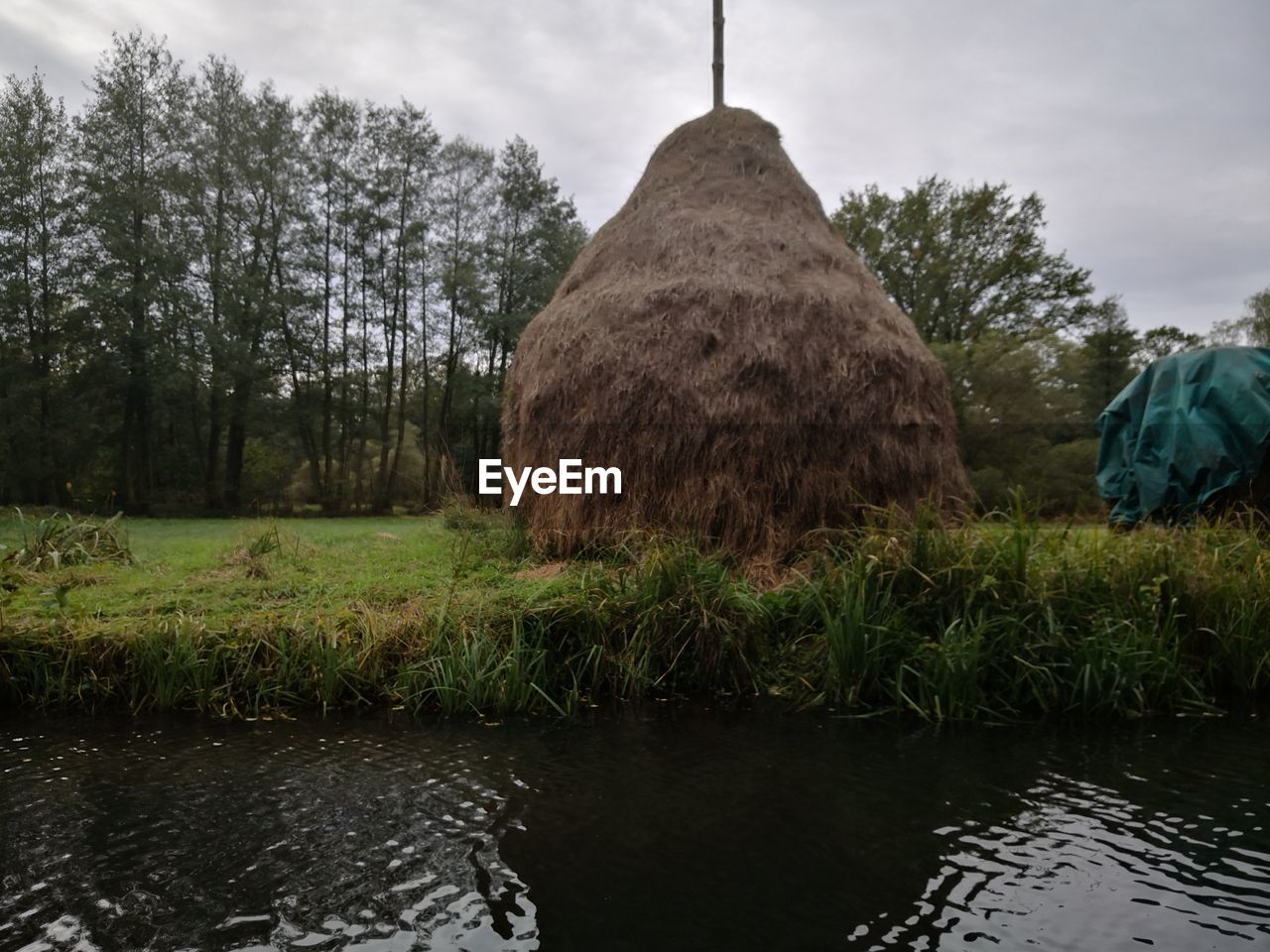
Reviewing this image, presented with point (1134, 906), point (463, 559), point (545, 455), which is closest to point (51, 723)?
point (463, 559)

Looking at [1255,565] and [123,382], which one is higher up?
[123,382]

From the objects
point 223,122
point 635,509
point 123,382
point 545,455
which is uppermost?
point 223,122

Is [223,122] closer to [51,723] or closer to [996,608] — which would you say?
[51,723]

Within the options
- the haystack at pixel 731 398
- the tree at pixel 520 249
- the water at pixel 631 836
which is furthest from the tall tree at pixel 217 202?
the water at pixel 631 836

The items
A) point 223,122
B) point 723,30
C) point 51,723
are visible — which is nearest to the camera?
point 51,723

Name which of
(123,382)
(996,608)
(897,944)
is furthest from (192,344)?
(897,944)

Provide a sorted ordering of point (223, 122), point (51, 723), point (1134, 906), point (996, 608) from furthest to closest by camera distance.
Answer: point (223, 122) < point (996, 608) < point (51, 723) < point (1134, 906)

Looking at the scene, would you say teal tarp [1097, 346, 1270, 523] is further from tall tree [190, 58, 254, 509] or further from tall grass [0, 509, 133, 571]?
tall tree [190, 58, 254, 509]

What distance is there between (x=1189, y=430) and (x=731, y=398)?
432cm

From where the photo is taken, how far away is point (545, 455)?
666 cm

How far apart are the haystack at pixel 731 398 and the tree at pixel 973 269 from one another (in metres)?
15.0

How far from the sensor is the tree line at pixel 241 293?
16812 millimetres

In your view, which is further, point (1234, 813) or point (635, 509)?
point (635, 509)

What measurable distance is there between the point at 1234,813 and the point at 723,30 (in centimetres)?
894
